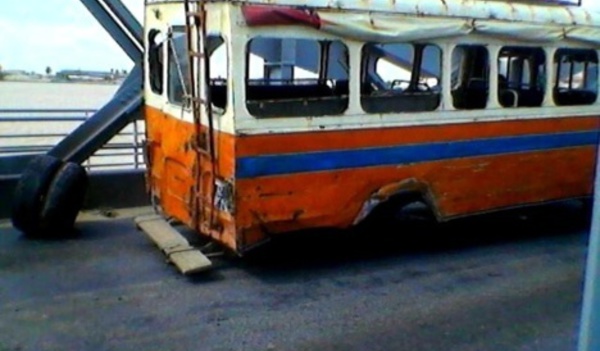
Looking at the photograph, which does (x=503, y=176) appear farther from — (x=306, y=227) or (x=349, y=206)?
(x=306, y=227)

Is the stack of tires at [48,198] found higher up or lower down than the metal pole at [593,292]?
lower down

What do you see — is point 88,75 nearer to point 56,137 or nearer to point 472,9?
point 56,137

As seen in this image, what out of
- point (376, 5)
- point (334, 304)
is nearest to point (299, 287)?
point (334, 304)

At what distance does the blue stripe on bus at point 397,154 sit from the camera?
5.30 m

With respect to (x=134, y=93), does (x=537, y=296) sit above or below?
below

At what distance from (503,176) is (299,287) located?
2.69 meters

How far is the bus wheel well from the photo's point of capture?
19.4 ft

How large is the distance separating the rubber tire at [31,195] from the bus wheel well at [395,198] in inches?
127

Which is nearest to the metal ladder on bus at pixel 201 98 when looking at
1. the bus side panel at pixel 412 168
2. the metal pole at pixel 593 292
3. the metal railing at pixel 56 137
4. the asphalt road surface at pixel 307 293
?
the bus side panel at pixel 412 168

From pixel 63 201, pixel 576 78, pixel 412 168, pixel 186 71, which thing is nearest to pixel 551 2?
pixel 576 78

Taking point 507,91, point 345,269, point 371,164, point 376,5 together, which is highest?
point 376,5

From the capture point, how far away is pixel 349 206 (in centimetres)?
580

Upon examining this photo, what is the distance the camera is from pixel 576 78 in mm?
7266

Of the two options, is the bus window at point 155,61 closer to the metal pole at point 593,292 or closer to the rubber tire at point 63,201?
the rubber tire at point 63,201
